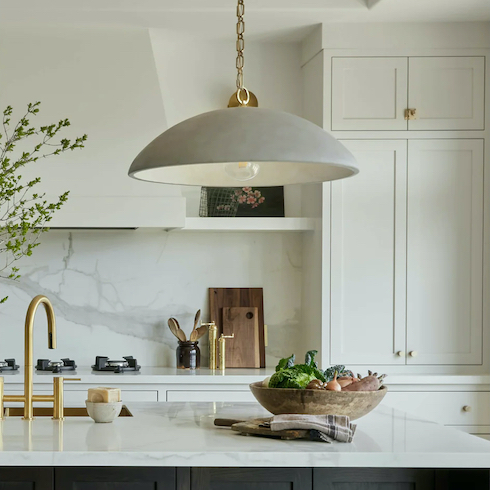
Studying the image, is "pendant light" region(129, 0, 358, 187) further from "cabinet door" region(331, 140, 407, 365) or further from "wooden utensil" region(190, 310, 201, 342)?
"wooden utensil" region(190, 310, 201, 342)

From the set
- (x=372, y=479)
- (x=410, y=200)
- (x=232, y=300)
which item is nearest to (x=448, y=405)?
(x=410, y=200)

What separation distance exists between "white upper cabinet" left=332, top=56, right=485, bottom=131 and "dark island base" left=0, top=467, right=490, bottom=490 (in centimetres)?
222

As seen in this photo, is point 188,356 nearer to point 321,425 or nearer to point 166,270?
point 166,270

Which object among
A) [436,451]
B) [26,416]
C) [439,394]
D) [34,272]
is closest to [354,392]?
[436,451]

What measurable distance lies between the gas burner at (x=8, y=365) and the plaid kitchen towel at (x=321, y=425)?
218cm

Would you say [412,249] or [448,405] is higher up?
[412,249]

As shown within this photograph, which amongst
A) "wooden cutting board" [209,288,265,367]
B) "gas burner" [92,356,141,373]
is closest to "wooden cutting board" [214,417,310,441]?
"gas burner" [92,356,141,373]

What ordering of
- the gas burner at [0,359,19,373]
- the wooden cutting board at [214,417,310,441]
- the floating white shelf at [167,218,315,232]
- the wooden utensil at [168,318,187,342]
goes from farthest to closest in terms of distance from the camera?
the wooden utensil at [168,318,187,342], the floating white shelf at [167,218,315,232], the gas burner at [0,359,19,373], the wooden cutting board at [214,417,310,441]

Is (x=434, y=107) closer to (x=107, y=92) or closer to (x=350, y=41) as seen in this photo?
(x=350, y=41)

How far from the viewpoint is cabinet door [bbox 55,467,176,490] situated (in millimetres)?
1825

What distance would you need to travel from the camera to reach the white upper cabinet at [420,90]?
3.74 meters

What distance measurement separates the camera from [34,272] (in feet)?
13.4

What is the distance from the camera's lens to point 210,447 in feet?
6.05

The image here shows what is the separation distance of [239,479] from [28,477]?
530 mm
